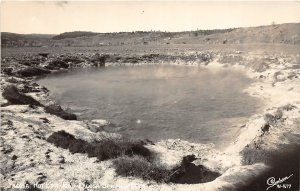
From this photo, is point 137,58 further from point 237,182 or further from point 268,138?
point 237,182

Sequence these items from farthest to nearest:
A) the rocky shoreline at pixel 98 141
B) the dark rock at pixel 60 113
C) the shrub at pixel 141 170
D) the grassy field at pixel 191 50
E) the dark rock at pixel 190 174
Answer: the grassy field at pixel 191 50 → the dark rock at pixel 60 113 → the dark rock at pixel 190 174 → the shrub at pixel 141 170 → the rocky shoreline at pixel 98 141

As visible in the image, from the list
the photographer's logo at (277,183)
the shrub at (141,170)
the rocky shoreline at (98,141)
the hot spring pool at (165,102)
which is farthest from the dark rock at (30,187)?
the hot spring pool at (165,102)

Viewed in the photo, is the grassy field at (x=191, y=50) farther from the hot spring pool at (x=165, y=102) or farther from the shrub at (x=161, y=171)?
the shrub at (x=161, y=171)

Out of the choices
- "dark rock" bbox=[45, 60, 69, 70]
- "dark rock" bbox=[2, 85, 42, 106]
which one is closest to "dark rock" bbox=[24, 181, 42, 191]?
"dark rock" bbox=[2, 85, 42, 106]

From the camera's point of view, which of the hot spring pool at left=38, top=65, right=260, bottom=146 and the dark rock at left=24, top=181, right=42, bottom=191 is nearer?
the dark rock at left=24, top=181, right=42, bottom=191

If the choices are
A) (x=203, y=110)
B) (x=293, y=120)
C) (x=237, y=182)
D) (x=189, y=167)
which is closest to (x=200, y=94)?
(x=203, y=110)

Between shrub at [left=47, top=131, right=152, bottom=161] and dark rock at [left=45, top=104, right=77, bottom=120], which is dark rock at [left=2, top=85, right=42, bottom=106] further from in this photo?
shrub at [left=47, top=131, right=152, bottom=161]

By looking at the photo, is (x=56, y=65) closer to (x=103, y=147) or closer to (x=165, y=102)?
(x=165, y=102)

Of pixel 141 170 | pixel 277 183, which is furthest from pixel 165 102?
pixel 277 183
